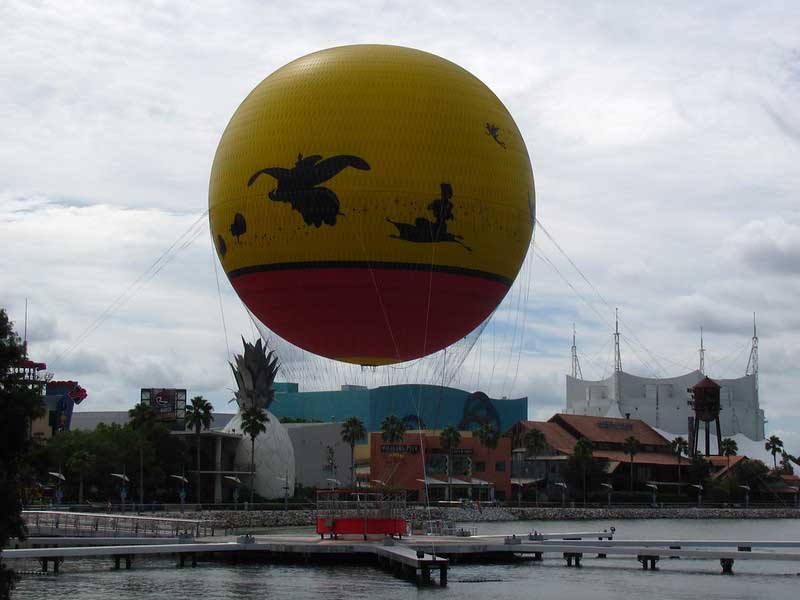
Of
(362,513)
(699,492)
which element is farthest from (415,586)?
(699,492)

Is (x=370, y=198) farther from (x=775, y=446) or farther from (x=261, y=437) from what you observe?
(x=775, y=446)

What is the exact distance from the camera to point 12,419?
2448 cm

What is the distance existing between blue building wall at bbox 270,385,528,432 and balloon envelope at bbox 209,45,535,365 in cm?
11167

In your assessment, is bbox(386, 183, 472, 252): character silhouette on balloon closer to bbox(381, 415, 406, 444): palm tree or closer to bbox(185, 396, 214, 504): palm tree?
bbox(185, 396, 214, 504): palm tree

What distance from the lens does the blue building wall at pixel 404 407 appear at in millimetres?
166125

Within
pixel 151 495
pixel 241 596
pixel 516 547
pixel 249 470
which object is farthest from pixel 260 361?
pixel 241 596

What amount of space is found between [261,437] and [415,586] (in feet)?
227

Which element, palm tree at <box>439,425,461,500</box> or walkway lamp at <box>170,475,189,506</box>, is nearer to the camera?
walkway lamp at <box>170,475,189,506</box>

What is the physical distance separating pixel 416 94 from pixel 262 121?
5.64m

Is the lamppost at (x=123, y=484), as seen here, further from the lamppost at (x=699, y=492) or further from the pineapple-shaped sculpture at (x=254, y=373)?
the lamppost at (x=699, y=492)

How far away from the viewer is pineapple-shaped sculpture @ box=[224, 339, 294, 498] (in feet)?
366

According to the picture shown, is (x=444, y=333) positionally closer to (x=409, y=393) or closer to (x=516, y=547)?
(x=516, y=547)

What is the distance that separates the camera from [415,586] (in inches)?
1796

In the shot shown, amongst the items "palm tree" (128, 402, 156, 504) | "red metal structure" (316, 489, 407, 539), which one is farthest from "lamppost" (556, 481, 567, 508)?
"red metal structure" (316, 489, 407, 539)
